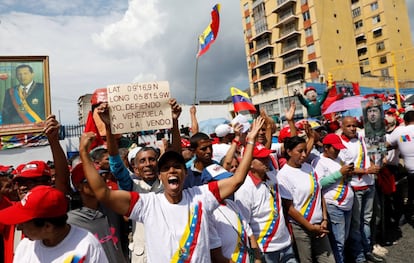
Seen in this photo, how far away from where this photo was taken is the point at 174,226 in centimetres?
212

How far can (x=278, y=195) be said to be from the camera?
10.4 feet

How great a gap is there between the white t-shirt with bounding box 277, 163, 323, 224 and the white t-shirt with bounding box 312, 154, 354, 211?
1.54 ft

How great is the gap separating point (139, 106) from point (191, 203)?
1.05 meters

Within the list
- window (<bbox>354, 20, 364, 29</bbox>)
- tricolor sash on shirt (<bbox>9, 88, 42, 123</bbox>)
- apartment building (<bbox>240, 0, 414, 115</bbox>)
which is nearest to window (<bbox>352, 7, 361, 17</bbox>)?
apartment building (<bbox>240, 0, 414, 115</bbox>)

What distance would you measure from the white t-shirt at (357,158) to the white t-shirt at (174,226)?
9.30 ft

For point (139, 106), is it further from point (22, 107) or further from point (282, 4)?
point (282, 4)

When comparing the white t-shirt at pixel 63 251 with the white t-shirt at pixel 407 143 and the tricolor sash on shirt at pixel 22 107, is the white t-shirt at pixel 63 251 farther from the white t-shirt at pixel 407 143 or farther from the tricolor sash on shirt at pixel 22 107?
the white t-shirt at pixel 407 143

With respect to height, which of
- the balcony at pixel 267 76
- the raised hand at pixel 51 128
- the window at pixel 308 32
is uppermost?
the window at pixel 308 32

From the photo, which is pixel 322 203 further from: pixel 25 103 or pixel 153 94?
pixel 25 103

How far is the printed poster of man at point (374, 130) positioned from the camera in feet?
14.2

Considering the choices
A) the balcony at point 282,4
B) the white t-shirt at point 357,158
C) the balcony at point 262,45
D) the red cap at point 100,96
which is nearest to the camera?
the red cap at point 100,96

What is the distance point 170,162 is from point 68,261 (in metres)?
0.88

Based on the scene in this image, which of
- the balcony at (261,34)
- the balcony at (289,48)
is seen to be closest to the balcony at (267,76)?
the balcony at (289,48)

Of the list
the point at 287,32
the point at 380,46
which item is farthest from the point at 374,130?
the point at 380,46
